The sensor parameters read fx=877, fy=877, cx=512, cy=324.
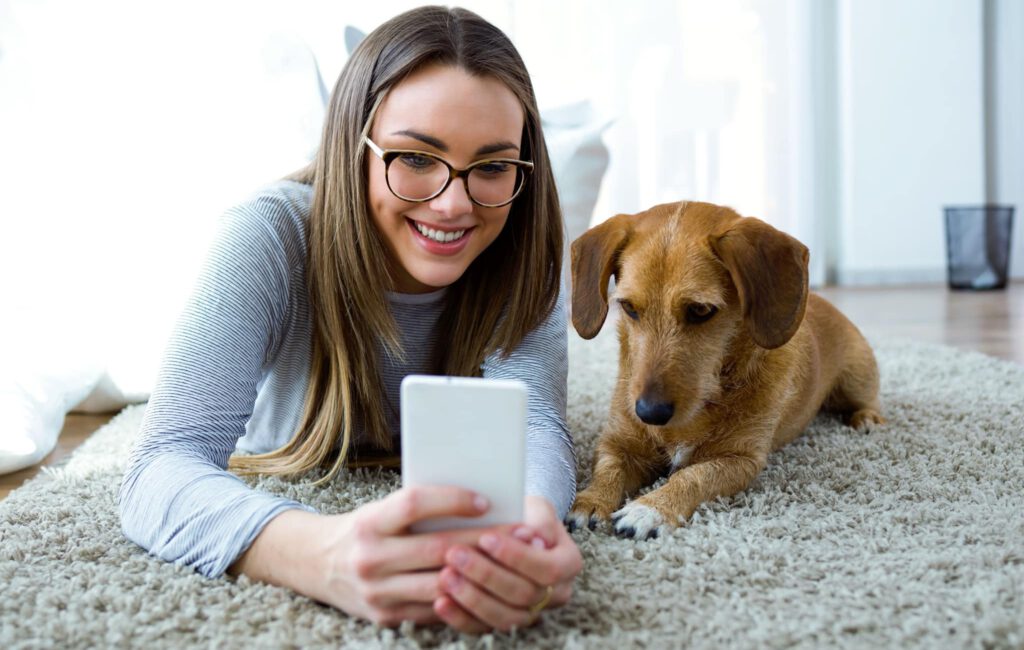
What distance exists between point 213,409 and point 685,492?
0.80 metres

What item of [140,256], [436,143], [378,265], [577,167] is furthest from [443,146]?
[577,167]

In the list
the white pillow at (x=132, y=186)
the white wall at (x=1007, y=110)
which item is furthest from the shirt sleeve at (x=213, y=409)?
the white wall at (x=1007, y=110)

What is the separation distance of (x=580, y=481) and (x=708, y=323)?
418 millimetres

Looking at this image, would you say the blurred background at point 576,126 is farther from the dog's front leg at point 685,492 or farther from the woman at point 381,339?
the dog's front leg at point 685,492

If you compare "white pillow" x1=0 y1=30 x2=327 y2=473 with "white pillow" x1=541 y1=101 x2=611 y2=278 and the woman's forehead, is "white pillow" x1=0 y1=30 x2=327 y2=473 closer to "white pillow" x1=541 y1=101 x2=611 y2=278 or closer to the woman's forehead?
"white pillow" x1=541 y1=101 x2=611 y2=278

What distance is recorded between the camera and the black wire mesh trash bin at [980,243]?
5.23 meters

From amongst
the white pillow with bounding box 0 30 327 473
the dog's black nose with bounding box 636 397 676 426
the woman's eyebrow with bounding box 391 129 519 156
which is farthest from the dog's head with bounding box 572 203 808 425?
the white pillow with bounding box 0 30 327 473

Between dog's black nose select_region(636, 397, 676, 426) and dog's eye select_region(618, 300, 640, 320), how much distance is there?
0.65 ft

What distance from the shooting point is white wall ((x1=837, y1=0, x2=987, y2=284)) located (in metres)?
5.43

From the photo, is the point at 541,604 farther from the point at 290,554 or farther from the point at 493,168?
the point at 493,168

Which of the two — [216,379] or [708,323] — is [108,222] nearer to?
[216,379]

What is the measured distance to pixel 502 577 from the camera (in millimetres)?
1004

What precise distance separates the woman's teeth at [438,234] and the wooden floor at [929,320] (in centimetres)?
111

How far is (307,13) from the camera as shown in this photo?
435 centimetres
